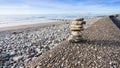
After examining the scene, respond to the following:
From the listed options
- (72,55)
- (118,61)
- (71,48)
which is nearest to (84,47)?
(71,48)

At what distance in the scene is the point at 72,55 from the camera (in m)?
8.45

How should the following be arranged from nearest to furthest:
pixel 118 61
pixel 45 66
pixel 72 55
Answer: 1. pixel 45 66
2. pixel 118 61
3. pixel 72 55

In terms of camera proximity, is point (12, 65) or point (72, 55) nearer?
point (72, 55)

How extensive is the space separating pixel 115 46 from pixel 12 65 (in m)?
4.75

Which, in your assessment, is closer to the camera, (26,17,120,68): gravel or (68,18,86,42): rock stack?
(26,17,120,68): gravel

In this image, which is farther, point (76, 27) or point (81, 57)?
point (76, 27)

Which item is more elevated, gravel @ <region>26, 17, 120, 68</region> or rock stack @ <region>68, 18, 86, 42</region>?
rock stack @ <region>68, 18, 86, 42</region>

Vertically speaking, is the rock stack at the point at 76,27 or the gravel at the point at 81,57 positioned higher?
the rock stack at the point at 76,27

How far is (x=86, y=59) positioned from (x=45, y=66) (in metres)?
1.63

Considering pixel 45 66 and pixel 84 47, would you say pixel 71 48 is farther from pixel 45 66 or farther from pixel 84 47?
pixel 45 66

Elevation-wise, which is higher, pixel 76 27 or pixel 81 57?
pixel 76 27

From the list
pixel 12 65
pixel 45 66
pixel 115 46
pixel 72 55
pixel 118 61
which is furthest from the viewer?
pixel 115 46

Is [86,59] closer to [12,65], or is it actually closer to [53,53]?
[53,53]

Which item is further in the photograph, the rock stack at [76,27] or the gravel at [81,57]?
the rock stack at [76,27]
